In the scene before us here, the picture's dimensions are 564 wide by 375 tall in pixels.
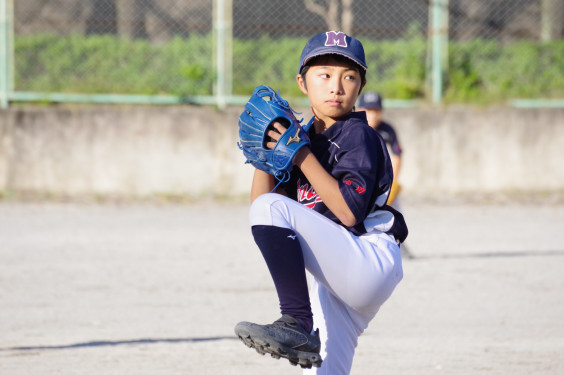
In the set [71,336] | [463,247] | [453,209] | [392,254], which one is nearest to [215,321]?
[71,336]

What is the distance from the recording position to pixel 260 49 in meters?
12.8

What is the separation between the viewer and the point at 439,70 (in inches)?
505

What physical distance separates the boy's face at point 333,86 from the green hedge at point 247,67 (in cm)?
943

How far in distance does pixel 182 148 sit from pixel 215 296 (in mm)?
5834

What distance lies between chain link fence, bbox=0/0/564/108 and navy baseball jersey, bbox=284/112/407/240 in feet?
30.5

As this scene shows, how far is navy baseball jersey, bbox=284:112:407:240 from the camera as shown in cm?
294

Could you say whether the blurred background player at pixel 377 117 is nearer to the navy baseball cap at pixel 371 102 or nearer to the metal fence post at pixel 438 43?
the navy baseball cap at pixel 371 102

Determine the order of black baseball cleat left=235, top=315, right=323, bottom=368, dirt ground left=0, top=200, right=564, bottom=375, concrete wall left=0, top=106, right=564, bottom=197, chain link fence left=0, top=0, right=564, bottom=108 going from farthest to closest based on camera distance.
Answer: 1. chain link fence left=0, top=0, right=564, bottom=108
2. concrete wall left=0, top=106, right=564, bottom=197
3. dirt ground left=0, top=200, right=564, bottom=375
4. black baseball cleat left=235, top=315, right=323, bottom=368

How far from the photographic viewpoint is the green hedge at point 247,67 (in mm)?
12539

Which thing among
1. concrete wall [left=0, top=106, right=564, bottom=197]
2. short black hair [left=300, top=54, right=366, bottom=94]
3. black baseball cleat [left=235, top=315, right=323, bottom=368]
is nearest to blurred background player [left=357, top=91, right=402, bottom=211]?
concrete wall [left=0, top=106, right=564, bottom=197]

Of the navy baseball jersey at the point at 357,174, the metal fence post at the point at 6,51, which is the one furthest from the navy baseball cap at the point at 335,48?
the metal fence post at the point at 6,51

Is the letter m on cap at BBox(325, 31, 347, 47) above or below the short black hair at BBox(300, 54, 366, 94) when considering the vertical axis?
above

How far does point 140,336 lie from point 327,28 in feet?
28.6

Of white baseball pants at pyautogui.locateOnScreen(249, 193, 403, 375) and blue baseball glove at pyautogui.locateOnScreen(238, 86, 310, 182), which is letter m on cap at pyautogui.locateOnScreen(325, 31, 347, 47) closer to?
blue baseball glove at pyautogui.locateOnScreen(238, 86, 310, 182)
